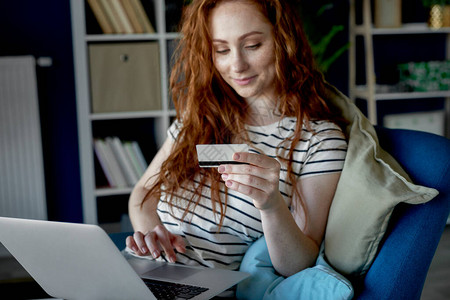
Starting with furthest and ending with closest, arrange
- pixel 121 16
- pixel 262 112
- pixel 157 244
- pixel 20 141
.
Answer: pixel 20 141 < pixel 121 16 < pixel 262 112 < pixel 157 244

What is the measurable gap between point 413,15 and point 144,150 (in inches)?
77.6

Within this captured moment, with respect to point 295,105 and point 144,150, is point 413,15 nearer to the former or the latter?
point 144,150

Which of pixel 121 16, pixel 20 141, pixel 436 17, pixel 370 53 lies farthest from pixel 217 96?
pixel 436 17

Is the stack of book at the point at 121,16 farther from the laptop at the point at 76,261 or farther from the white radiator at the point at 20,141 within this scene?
the laptop at the point at 76,261

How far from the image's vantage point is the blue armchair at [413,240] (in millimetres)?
1030

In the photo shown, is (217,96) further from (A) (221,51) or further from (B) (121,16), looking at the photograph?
(B) (121,16)

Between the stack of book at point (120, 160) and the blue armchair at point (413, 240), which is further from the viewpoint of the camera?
the stack of book at point (120, 160)

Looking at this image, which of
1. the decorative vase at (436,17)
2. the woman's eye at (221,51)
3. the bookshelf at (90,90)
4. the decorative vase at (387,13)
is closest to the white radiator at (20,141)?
the bookshelf at (90,90)

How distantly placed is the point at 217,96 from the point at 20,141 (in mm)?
1682

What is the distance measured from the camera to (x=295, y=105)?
133 centimetres

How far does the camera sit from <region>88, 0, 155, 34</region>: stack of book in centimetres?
259

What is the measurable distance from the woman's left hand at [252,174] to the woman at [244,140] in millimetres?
164

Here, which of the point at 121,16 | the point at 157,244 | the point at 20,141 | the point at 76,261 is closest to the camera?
the point at 76,261

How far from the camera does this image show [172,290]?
104 cm
